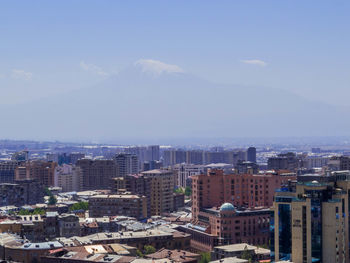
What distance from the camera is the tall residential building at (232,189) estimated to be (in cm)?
9856

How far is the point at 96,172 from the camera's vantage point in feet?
550

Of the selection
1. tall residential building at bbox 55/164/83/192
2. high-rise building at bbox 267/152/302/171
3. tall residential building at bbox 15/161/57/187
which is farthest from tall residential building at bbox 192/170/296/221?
tall residential building at bbox 55/164/83/192

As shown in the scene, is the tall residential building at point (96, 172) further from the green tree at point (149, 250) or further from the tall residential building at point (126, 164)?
the green tree at point (149, 250)

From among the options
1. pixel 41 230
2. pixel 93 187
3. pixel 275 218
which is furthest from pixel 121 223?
pixel 93 187

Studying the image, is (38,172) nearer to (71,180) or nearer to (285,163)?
(71,180)

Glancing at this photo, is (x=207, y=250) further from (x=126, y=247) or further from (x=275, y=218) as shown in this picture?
(x=275, y=218)

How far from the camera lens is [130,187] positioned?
393 ft

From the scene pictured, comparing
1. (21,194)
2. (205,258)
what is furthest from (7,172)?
(205,258)

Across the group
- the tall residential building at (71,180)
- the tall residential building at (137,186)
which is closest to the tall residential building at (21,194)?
the tall residential building at (137,186)

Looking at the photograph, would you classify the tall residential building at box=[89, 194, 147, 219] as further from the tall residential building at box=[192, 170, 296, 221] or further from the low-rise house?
the low-rise house

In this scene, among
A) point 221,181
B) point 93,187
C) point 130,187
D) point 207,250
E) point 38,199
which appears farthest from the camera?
point 93,187

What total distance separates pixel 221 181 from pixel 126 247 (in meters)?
25.4

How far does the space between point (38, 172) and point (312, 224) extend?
11484cm

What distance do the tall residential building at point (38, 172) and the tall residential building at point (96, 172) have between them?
6.83 meters
